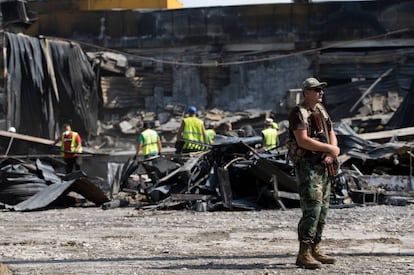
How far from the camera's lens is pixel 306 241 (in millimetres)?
6289

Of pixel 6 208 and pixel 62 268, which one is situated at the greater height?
pixel 62 268

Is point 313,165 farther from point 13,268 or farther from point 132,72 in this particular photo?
point 132,72

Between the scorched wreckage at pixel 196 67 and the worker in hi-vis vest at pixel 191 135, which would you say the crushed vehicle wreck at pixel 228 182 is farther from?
the scorched wreckage at pixel 196 67

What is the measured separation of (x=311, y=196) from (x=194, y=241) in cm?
214

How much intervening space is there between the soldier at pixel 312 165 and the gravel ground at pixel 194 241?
20 cm

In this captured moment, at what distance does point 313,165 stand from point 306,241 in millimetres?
576

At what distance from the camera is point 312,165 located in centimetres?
636

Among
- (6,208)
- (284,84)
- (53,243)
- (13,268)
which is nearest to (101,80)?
(284,84)

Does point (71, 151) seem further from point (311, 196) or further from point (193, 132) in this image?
point (311, 196)

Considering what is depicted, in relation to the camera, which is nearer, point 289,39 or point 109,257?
point 109,257

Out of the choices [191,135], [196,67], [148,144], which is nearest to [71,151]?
[148,144]

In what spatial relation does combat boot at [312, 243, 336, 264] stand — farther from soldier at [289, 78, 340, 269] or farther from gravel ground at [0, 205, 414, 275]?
gravel ground at [0, 205, 414, 275]

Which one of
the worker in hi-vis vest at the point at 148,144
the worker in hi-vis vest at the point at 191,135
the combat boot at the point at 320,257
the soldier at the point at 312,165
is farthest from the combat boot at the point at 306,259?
the worker in hi-vis vest at the point at 148,144

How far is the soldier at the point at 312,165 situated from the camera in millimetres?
6289
